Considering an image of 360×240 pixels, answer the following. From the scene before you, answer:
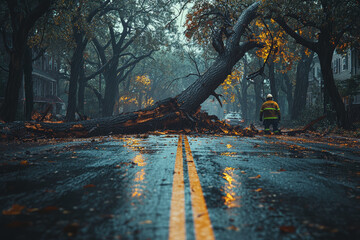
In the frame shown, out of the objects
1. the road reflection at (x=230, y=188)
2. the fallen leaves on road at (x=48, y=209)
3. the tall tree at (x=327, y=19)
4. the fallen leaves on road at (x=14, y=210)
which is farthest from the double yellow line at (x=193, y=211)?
the tall tree at (x=327, y=19)

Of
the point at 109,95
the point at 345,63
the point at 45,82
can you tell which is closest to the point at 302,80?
the point at 345,63

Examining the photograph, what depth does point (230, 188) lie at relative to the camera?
4.05 m

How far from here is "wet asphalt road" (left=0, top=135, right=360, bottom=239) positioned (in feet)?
8.50

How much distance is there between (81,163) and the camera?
588 centimetres

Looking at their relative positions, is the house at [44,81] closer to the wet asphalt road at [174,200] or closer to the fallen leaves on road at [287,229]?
the wet asphalt road at [174,200]

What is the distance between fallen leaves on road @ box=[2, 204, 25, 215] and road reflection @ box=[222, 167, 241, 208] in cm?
194

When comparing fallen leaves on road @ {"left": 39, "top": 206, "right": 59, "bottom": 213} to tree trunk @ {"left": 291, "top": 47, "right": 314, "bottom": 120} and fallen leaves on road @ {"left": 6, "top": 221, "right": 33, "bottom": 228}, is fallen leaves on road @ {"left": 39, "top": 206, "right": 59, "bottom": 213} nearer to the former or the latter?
fallen leaves on road @ {"left": 6, "top": 221, "right": 33, "bottom": 228}

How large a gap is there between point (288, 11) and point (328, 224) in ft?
50.8

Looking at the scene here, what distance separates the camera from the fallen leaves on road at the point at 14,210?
2969mm

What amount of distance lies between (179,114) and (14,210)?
41.7 ft

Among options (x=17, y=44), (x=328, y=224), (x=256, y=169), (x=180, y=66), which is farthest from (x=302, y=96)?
(x=180, y=66)

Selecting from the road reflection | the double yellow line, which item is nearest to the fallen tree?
the road reflection

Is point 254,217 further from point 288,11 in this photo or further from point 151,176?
point 288,11

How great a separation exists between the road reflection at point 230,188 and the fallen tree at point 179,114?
907 cm
